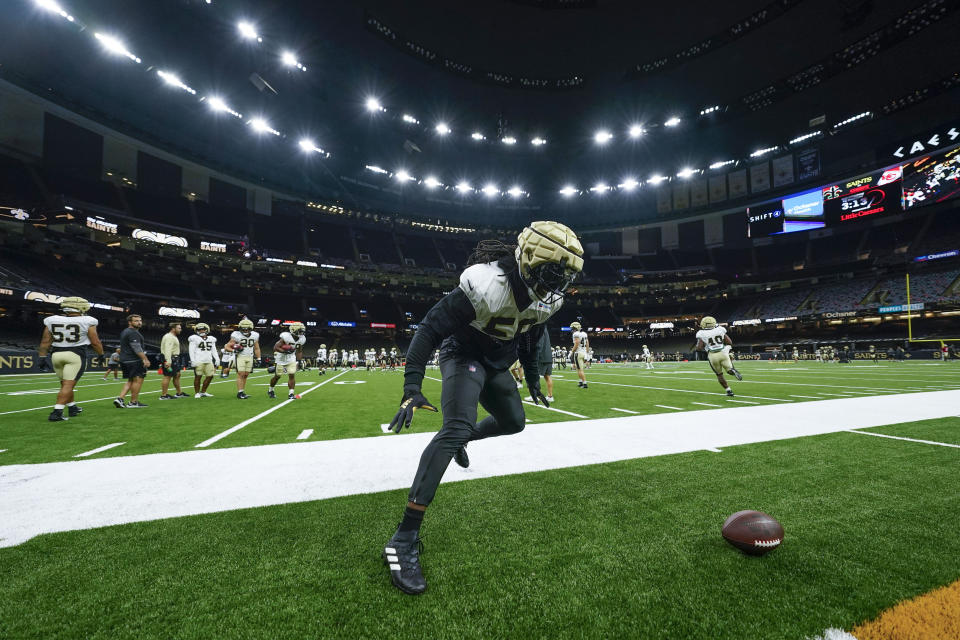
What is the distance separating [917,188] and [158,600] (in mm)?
58451

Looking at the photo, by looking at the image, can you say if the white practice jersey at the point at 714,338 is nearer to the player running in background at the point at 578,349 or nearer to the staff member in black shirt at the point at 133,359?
the player running in background at the point at 578,349

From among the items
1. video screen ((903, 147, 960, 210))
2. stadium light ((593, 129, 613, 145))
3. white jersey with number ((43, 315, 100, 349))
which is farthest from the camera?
stadium light ((593, 129, 613, 145))


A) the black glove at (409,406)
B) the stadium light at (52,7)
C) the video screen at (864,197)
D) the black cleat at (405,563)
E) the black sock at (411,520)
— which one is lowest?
the black cleat at (405,563)

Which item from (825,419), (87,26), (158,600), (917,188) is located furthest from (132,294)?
(917,188)

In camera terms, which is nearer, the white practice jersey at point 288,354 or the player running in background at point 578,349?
the white practice jersey at point 288,354

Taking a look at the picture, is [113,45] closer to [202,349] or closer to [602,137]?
[202,349]

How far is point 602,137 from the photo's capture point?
137 feet

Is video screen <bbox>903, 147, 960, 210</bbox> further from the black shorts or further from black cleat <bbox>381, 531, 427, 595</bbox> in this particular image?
the black shorts

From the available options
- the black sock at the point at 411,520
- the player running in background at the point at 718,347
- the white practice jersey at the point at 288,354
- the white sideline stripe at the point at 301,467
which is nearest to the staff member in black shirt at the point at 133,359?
the white practice jersey at the point at 288,354

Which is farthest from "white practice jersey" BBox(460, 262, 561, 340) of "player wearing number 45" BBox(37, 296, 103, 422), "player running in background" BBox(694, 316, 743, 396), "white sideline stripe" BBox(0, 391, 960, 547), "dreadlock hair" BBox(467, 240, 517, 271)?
"player running in background" BBox(694, 316, 743, 396)

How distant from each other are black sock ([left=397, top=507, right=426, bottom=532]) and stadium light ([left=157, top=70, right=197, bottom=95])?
129 ft

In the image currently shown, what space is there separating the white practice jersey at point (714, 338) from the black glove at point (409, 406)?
903 cm

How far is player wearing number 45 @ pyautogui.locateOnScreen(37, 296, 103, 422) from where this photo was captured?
5.86 meters

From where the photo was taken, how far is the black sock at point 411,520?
1873 mm
